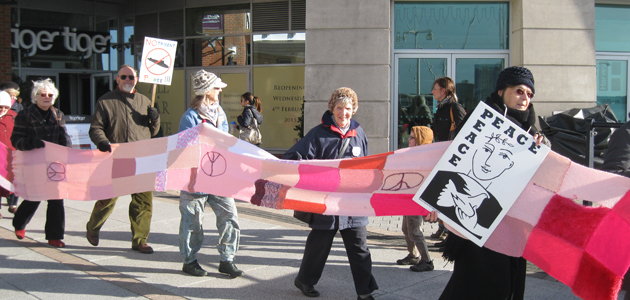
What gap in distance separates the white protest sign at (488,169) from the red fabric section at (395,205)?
53cm

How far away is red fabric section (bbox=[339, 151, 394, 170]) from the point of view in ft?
14.0

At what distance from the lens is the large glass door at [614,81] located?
35.3 ft

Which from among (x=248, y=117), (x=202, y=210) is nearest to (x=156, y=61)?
(x=202, y=210)

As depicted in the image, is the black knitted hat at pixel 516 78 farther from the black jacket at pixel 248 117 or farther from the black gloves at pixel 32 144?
the black jacket at pixel 248 117

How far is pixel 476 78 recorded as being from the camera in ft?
34.7

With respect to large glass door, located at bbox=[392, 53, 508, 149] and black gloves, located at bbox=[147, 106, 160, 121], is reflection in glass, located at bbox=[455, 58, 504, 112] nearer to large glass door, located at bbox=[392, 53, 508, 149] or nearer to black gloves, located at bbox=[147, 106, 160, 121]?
large glass door, located at bbox=[392, 53, 508, 149]

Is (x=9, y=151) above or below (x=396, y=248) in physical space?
above

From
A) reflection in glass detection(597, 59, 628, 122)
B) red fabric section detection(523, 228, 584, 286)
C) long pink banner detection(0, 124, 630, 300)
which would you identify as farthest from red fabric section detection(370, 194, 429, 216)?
reflection in glass detection(597, 59, 628, 122)

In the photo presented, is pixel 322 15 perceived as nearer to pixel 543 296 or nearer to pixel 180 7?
pixel 180 7

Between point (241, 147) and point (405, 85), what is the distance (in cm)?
658

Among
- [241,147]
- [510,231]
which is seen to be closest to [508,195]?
[510,231]

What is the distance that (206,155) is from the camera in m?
4.85

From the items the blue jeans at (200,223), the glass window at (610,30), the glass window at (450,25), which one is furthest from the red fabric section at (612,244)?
the glass window at (610,30)

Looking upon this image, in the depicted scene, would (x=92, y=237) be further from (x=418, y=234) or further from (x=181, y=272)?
(x=418, y=234)
